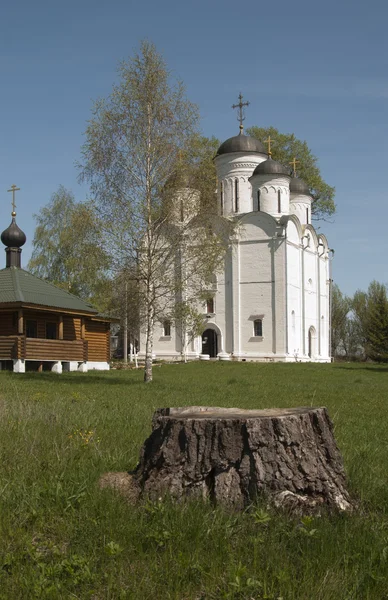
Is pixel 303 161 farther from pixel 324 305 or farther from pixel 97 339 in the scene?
pixel 97 339

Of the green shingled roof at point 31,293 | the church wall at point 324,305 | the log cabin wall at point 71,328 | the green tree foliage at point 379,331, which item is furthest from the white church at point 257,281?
the green shingled roof at point 31,293

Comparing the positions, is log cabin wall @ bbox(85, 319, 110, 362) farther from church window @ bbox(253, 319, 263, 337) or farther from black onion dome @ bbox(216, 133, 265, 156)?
black onion dome @ bbox(216, 133, 265, 156)

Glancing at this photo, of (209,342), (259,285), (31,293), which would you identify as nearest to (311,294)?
(259,285)

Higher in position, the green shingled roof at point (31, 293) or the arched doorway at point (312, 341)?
the green shingled roof at point (31, 293)

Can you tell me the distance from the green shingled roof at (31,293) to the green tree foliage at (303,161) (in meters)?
27.0

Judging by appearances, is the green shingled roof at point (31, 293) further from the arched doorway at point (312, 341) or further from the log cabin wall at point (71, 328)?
the arched doorway at point (312, 341)

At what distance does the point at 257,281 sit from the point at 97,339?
1422 cm

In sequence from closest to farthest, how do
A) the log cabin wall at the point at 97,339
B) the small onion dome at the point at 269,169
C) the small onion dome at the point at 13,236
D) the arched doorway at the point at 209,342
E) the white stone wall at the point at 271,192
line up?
the small onion dome at the point at 13,236 → the log cabin wall at the point at 97,339 → the small onion dome at the point at 269,169 → the white stone wall at the point at 271,192 → the arched doorway at the point at 209,342

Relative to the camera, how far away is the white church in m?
42.6

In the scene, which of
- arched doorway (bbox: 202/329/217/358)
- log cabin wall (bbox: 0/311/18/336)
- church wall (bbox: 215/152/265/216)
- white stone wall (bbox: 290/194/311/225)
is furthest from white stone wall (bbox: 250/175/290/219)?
log cabin wall (bbox: 0/311/18/336)

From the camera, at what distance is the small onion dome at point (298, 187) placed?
48.7 meters

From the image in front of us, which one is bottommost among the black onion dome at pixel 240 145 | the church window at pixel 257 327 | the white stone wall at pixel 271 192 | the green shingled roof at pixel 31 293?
the church window at pixel 257 327

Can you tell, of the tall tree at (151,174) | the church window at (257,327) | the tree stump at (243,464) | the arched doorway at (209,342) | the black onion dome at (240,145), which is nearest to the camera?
the tree stump at (243,464)

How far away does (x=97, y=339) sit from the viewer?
107 feet
